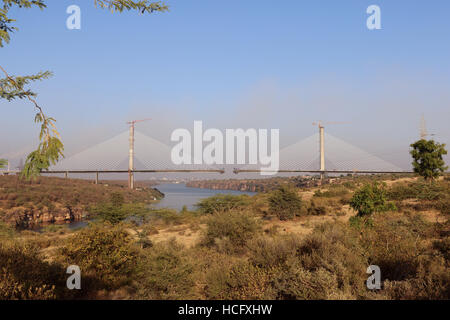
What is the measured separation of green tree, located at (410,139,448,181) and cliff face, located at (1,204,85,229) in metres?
43.5

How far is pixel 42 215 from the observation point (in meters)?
39.2

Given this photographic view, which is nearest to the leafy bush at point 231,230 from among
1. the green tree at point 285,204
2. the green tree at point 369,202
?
the green tree at point 369,202

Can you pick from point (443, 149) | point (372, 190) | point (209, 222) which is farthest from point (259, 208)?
point (443, 149)

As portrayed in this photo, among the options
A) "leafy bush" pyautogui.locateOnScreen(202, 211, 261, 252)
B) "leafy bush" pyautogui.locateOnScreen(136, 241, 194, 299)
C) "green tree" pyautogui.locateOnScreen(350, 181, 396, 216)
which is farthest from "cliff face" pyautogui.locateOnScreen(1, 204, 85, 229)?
"green tree" pyautogui.locateOnScreen(350, 181, 396, 216)

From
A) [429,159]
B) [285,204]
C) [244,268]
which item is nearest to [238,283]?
[244,268]

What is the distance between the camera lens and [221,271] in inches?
238

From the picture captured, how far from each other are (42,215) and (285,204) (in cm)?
3879

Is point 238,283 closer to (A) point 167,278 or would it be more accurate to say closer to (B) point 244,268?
(B) point 244,268

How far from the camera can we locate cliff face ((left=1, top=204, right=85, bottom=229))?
116 ft

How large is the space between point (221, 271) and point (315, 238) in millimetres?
2625

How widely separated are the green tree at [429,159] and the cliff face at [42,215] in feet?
143

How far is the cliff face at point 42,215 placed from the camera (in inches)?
1394

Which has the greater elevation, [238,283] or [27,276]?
[27,276]

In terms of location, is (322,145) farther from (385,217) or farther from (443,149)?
(385,217)
